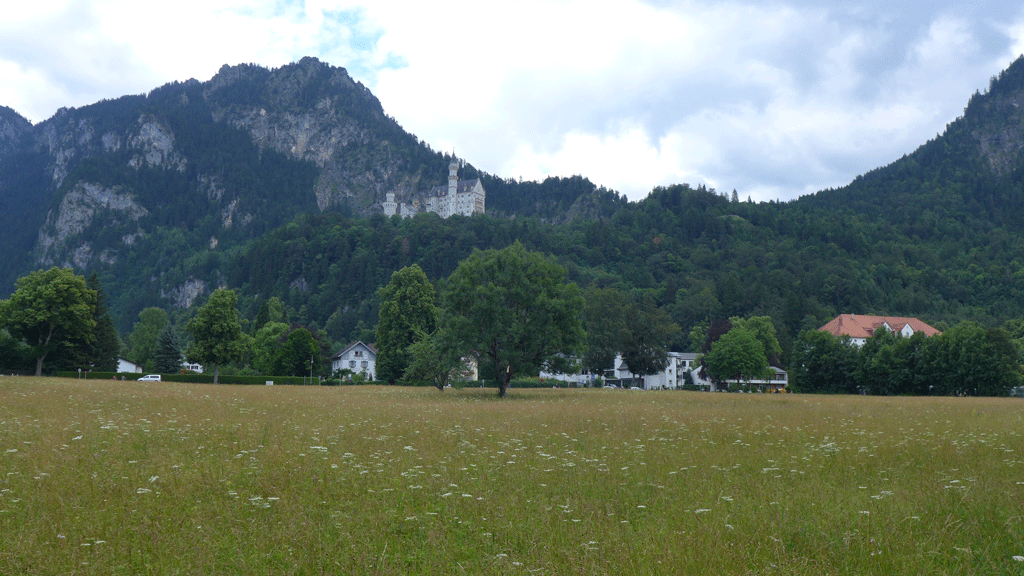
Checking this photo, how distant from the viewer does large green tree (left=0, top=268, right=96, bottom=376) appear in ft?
197

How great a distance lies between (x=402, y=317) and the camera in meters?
75.1

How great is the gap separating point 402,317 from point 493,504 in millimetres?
67957

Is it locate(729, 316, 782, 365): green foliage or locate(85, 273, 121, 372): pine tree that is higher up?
locate(729, 316, 782, 365): green foliage

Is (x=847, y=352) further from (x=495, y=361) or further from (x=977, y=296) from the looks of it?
(x=977, y=296)

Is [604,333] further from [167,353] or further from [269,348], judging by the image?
[167,353]

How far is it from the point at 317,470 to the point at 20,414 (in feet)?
45.4

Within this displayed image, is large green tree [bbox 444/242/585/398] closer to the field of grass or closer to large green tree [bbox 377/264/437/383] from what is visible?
the field of grass

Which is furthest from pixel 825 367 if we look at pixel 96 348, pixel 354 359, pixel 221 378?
pixel 96 348

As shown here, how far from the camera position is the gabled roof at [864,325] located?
403 ft

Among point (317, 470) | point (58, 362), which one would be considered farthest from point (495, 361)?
point (58, 362)

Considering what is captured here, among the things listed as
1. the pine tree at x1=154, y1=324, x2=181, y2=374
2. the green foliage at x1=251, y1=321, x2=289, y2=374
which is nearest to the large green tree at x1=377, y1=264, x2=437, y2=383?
the green foliage at x1=251, y1=321, x2=289, y2=374

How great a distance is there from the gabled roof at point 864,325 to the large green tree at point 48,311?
396ft

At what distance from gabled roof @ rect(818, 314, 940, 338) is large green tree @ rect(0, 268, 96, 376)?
396 ft

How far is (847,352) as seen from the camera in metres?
81.2
